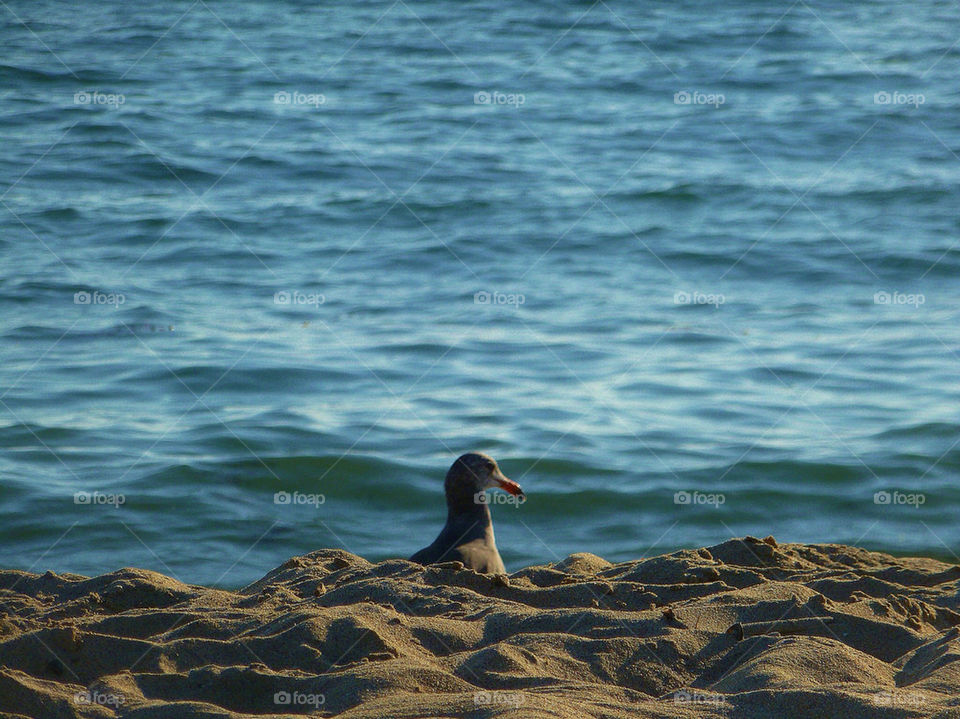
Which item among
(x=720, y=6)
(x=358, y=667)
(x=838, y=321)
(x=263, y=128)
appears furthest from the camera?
(x=720, y=6)

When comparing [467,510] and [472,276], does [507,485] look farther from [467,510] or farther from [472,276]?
[472,276]

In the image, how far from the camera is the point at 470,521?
7289 millimetres

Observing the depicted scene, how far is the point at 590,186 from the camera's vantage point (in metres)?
17.6

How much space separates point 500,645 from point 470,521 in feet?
8.75

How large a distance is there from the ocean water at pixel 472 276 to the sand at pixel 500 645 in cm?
255

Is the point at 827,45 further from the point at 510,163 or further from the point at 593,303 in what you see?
the point at 593,303

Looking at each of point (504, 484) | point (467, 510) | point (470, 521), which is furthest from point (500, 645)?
point (504, 484)

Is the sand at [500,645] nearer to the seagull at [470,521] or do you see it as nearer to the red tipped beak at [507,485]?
the seagull at [470,521]

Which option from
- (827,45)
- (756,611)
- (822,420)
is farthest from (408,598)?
(827,45)

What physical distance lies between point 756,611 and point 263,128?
16.5 meters

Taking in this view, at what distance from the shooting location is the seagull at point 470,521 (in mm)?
6797

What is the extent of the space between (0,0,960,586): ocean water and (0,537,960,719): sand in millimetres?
2548

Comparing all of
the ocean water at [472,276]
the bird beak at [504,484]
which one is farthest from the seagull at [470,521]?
the ocean water at [472,276]

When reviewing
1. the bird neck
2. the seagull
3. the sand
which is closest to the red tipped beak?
the seagull
